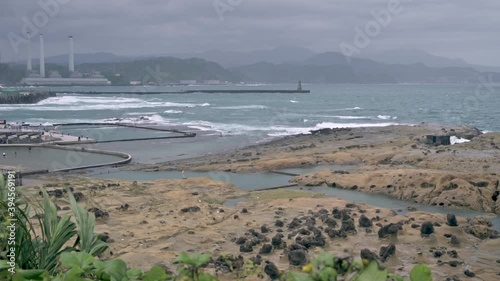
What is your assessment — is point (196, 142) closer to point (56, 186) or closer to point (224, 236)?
point (56, 186)

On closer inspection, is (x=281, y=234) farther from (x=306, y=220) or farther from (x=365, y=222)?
(x=365, y=222)

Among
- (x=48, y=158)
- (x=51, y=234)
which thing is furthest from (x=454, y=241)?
(x=48, y=158)

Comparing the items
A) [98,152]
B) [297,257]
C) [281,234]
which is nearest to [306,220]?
[281,234]

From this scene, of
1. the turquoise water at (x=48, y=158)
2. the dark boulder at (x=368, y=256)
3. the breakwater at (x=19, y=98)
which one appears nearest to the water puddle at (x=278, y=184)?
the turquoise water at (x=48, y=158)

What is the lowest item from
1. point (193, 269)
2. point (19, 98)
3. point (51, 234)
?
point (19, 98)

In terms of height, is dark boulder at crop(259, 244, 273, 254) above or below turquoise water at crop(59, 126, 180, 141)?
above

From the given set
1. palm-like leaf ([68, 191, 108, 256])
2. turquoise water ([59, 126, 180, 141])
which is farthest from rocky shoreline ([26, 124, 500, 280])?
turquoise water ([59, 126, 180, 141])

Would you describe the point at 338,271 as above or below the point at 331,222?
above

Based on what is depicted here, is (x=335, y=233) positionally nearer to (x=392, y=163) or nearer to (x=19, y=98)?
(x=392, y=163)

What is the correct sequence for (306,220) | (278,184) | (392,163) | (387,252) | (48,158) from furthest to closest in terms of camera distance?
(48,158)
(392,163)
(278,184)
(306,220)
(387,252)

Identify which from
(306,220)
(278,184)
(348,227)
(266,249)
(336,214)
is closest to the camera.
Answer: (266,249)

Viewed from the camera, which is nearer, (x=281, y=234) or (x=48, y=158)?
(x=281, y=234)

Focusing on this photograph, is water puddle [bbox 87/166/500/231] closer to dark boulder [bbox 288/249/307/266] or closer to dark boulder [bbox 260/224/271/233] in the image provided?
dark boulder [bbox 260/224/271/233]

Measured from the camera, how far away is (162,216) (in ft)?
57.7
